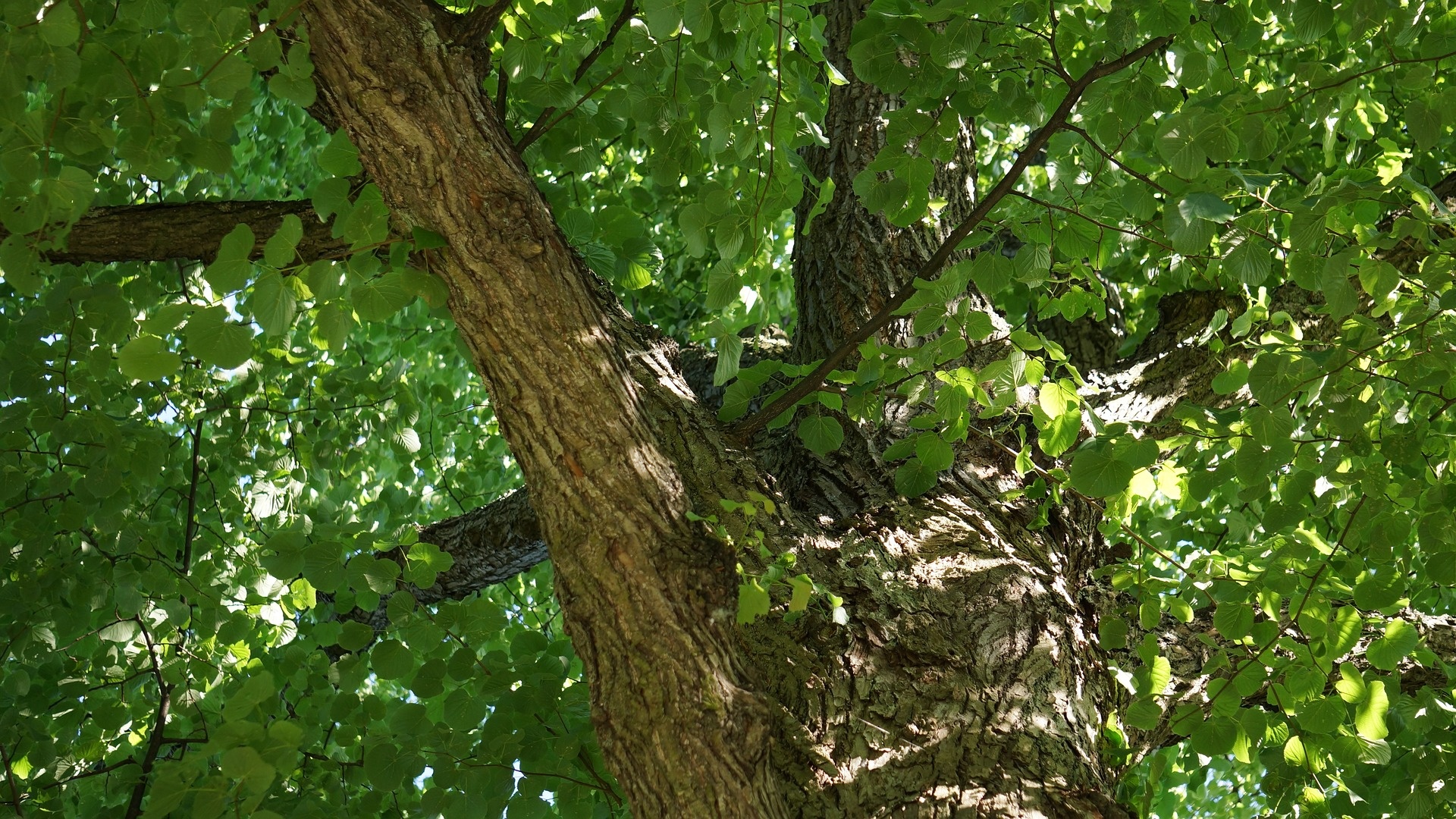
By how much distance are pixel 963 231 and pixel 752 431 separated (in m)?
0.61

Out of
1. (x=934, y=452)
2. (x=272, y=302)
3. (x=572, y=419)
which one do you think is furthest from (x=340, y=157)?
(x=934, y=452)

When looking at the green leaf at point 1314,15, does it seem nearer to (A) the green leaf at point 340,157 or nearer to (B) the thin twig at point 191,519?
(A) the green leaf at point 340,157

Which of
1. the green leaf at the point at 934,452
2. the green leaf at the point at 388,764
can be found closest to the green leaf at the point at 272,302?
the green leaf at the point at 388,764

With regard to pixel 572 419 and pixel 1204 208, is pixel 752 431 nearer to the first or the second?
pixel 572 419

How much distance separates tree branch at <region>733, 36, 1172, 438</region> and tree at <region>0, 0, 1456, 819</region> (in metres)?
0.01

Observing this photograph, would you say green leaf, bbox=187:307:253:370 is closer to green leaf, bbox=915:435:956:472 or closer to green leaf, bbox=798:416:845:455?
green leaf, bbox=798:416:845:455

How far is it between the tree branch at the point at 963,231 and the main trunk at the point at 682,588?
14cm

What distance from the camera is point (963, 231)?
185 centimetres

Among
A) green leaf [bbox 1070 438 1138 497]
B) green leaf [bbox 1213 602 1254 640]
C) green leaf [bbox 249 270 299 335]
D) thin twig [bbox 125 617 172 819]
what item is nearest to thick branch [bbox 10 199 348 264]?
green leaf [bbox 249 270 299 335]

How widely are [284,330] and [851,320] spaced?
153 cm

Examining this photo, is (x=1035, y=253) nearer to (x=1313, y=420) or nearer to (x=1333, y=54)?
(x=1313, y=420)

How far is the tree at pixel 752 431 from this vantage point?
5.39 ft

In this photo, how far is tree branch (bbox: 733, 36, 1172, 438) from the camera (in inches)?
67.2

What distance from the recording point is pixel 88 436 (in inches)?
97.4
